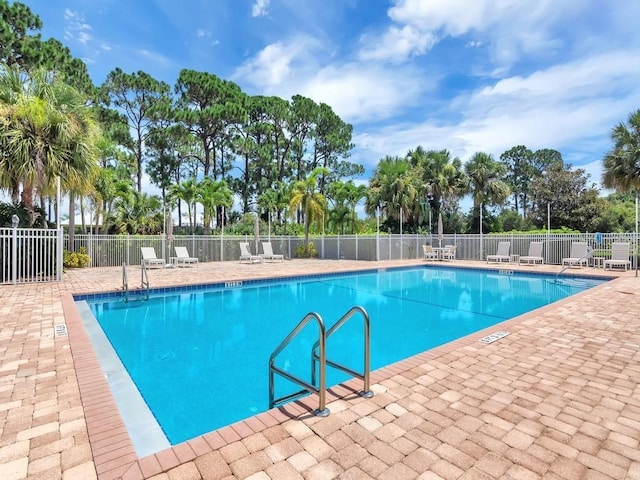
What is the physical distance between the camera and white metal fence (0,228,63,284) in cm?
1042

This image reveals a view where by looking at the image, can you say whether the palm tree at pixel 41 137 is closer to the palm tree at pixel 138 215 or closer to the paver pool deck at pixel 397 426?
the palm tree at pixel 138 215

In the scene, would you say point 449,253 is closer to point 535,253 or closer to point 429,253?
point 429,253

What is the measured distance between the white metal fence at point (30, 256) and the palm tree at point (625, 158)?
65.5ft

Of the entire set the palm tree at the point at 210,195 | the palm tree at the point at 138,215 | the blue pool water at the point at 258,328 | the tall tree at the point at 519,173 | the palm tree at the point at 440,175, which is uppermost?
the tall tree at the point at 519,173

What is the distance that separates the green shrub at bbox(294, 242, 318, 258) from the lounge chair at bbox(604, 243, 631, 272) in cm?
1441

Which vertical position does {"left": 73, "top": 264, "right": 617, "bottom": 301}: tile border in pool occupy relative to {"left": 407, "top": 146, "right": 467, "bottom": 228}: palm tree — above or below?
below

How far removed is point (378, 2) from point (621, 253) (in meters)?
13.0

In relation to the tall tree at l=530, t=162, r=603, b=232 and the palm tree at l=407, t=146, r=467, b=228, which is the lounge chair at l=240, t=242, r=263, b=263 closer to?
the palm tree at l=407, t=146, r=467, b=228

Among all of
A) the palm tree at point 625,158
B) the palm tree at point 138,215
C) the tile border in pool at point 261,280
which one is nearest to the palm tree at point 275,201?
the palm tree at point 138,215

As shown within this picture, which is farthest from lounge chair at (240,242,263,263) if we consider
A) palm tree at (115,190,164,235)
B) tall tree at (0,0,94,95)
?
tall tree at (0,0,94,95)

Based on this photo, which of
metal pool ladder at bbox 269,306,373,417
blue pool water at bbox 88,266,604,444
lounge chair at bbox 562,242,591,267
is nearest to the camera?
metal pool ladder at bbox 269,306,373,417

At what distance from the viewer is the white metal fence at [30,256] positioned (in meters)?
10.4

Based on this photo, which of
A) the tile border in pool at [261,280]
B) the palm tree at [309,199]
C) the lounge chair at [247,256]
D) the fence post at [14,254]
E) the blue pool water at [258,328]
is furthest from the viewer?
the palm tree at [309,199]

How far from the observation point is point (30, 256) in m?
10.9
